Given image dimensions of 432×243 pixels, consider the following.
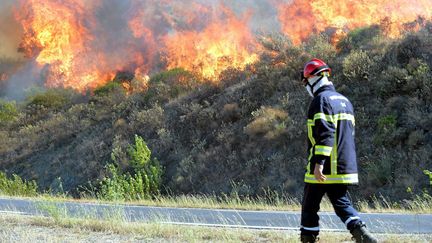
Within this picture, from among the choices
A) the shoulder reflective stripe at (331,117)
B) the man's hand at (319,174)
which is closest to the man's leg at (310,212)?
the man's hand at (319,174)

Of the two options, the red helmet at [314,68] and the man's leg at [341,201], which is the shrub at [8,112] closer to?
Result: the red helmet at [314,68]

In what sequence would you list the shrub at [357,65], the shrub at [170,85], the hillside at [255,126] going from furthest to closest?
the shrub at [170,85] < the shrub at [357,65] < the hillside at [255,126]

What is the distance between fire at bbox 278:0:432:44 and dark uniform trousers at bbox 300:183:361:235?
63.2 feet

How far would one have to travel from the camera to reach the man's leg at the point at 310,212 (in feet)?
18.3

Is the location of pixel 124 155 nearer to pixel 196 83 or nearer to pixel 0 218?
pixel 196 83

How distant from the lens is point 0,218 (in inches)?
388

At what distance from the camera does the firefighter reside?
535 cm

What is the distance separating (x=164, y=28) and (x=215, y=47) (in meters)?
7.53

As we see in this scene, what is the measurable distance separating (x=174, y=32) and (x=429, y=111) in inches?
866

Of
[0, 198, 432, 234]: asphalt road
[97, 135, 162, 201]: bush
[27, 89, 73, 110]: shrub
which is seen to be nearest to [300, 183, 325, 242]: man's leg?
[0, 198, 432, 234]: asphalt road

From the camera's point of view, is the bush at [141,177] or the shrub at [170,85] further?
the shrub at [170,85]

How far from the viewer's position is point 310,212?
563 centimetres

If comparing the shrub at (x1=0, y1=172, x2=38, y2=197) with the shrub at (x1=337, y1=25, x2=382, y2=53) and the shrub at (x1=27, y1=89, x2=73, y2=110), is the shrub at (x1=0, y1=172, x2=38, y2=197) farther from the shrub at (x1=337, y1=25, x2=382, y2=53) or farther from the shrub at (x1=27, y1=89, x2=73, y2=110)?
the shrub at (x1=27, y1=89, x2=73, y2=110)

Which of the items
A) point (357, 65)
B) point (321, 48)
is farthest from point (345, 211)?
point (321, 48)
